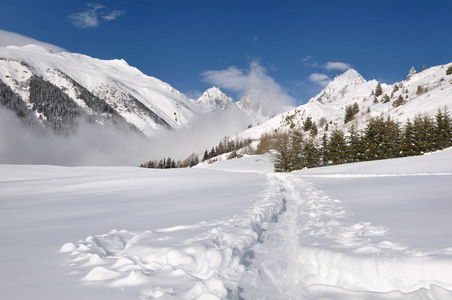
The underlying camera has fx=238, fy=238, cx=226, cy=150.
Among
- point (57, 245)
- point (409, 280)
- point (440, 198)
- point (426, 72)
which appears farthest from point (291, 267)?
point (426, 72)

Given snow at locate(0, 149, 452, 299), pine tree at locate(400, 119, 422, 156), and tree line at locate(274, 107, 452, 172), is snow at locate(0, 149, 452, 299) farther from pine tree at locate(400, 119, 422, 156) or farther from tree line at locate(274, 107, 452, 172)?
pine tree at locate(400, 119, 422, 156)

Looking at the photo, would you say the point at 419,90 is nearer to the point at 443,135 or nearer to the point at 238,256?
the point at 443,135

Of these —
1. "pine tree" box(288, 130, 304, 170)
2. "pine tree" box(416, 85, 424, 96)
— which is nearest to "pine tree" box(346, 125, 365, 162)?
"pine tree" box(288, 130, 304, 170)

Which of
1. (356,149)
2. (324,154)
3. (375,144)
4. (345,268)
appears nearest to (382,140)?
(375,144)

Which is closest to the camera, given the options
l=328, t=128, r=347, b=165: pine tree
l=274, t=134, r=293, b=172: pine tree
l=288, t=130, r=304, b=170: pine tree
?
l=328, t=128, r=347, b=165: pine tree

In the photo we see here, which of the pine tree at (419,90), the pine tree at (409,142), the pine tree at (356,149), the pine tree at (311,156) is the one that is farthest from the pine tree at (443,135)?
the pine tree at (419,90)

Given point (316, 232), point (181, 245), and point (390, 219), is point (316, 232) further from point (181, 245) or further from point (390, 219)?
point (181, 245)

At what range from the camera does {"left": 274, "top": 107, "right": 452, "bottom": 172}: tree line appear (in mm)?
45406

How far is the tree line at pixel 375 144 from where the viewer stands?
1788 inches

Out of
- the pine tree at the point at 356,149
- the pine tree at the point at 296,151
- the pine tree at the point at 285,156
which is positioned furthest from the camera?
the pine tree at the point at 285,156

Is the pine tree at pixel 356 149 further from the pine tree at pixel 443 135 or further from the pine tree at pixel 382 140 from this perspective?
the pine tree at pixel 443 135

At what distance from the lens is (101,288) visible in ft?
10.9

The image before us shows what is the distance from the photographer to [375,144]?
161 ft

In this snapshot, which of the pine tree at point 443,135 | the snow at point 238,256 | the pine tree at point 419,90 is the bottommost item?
the snow at point 238,256
